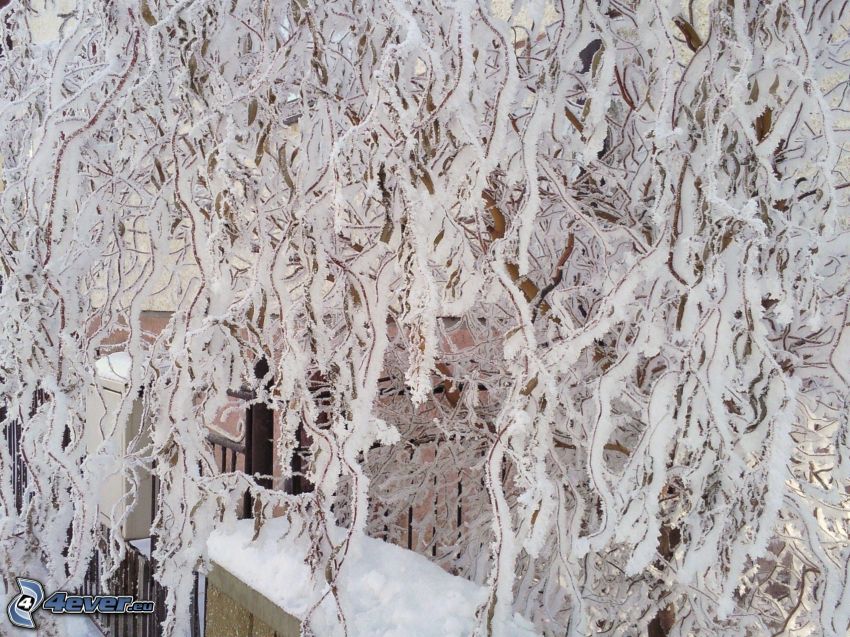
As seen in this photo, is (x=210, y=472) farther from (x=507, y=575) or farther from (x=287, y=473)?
(x=507, y=575)

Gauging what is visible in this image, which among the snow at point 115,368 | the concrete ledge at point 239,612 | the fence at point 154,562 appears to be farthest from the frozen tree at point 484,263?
the snow at point 115,368

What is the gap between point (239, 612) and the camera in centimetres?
232

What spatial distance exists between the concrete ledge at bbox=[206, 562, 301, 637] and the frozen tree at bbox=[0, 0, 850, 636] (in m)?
0.40

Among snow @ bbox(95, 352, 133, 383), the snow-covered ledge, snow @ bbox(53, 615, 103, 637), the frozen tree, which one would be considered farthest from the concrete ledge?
snow @ bbox(95, 352, 133, 383)

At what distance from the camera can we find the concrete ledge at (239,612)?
2025 millimetres

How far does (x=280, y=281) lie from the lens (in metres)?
1.49

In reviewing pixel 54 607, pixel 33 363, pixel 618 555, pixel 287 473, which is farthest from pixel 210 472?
pixel 618 555

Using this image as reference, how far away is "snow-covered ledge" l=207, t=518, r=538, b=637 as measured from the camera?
1802mm

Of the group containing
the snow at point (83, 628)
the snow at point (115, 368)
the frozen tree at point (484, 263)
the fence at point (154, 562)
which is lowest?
the snow at point (83, 628)

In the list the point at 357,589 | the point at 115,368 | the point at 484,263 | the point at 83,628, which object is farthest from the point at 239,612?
the point at 115,368

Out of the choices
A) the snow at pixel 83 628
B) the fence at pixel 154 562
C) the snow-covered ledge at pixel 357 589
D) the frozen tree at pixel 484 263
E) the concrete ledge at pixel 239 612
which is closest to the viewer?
the frozen tree at pixel 484 263

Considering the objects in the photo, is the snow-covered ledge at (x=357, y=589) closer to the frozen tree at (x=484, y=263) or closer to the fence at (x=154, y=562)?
the frozen tree at (x=484, y=263)

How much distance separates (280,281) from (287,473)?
52 centimetres

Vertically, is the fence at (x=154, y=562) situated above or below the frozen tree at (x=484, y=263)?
Answer: below
